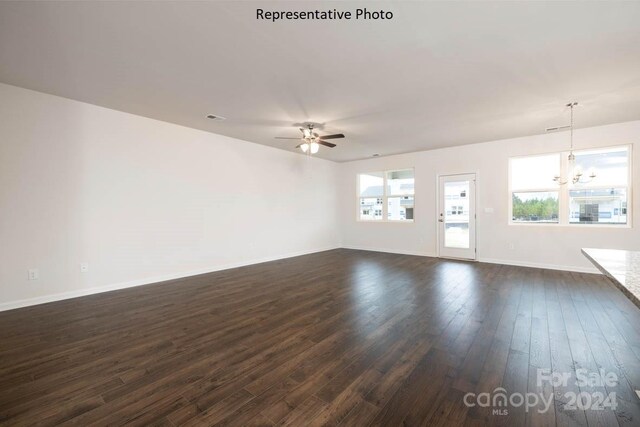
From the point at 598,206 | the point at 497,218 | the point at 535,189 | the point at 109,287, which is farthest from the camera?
the point at 497,218

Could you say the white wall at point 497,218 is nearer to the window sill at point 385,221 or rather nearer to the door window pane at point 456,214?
the window sill at point 385,221

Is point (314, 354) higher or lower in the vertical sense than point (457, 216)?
lower

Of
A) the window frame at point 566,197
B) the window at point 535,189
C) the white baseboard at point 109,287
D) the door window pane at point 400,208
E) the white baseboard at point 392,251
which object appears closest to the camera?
the white baseboard at point 109,287

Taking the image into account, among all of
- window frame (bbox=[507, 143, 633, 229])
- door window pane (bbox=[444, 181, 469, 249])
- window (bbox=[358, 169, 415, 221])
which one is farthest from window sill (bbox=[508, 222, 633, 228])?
window (bbox=[358, 169, 415, 221])

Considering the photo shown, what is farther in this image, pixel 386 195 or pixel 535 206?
pixel 386 195

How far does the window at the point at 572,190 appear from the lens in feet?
16.5

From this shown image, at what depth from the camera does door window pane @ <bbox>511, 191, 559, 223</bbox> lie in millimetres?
5602

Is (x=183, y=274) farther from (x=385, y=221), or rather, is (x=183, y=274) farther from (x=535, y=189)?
(x=535, y=189)

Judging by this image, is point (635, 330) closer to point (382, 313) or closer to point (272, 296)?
point (382, 313)

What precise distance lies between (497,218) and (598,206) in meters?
1.62

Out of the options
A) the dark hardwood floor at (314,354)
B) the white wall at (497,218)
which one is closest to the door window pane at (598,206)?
the white wall at (497,218)

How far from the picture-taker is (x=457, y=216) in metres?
6.66

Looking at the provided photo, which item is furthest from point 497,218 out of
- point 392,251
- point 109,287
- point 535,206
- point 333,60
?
point 109,287

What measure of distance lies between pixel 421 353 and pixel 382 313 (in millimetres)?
900
